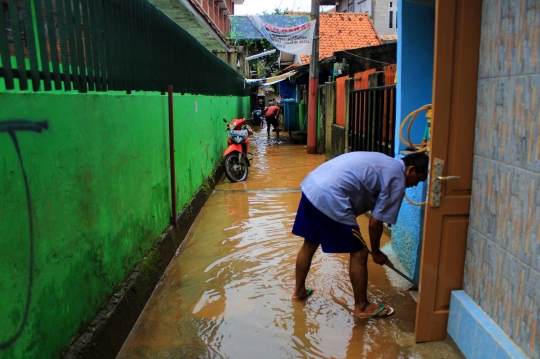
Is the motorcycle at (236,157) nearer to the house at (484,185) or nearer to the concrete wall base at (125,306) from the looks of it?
the concrete wall base at (125,306)

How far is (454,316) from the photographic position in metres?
3.07

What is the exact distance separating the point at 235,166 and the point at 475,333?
691 cm

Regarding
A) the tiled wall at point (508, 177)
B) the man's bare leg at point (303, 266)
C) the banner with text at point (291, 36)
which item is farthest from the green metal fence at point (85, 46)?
the banner with text at point (291, 36)

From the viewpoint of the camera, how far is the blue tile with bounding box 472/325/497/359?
256 cm

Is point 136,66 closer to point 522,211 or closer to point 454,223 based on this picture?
point 454,223

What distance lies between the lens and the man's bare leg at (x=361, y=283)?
3.50m

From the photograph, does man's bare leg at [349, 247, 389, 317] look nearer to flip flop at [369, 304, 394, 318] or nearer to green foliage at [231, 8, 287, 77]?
flip flop at [369, 304, 394, 318]

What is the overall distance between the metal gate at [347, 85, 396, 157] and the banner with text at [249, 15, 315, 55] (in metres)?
6.26

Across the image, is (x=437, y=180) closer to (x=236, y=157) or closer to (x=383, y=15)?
(x=236, y=157)

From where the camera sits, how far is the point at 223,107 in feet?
38.1

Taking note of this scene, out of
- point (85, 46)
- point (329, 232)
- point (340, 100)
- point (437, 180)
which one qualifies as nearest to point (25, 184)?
point (85, 46)

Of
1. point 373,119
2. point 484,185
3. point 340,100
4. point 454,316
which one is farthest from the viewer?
point 340,100

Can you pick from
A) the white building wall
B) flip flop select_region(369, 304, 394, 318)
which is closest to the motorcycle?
flip flop select_region(369, 304, 394, 318)

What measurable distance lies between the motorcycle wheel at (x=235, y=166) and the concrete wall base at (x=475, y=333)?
651cm
